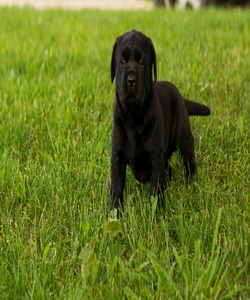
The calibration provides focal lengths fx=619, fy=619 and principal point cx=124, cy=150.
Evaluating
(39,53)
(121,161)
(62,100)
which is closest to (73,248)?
(121,161)

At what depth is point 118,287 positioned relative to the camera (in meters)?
2.65

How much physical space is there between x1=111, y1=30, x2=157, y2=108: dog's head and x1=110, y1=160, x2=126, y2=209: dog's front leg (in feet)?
1.12

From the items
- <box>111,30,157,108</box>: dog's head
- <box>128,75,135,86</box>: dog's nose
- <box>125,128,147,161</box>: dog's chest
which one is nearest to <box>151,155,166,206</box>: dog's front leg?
<box>125,128,147,161</box>: dog's chest

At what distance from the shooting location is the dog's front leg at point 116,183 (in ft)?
11.2

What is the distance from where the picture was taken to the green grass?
2.65 meters

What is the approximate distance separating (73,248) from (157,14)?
324 inches

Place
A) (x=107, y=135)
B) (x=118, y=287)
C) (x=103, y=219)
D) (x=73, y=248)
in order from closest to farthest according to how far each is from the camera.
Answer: (x=118, y=287) < (x=73, y=248) < (x=103, y=219) < (x=107, y=135)

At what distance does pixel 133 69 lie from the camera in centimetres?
321

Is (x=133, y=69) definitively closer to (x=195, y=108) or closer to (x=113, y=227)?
(x=113, y=227)

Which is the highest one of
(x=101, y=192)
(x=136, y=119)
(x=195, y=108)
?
(x=136, y=119)

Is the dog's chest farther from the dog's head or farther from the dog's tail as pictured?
the dog's tail

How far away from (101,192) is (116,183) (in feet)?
0.88

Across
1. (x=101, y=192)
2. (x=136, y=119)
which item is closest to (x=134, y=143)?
(x=136, y=119)

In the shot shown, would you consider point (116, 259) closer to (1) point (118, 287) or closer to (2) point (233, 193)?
(1) point (118, 287)
